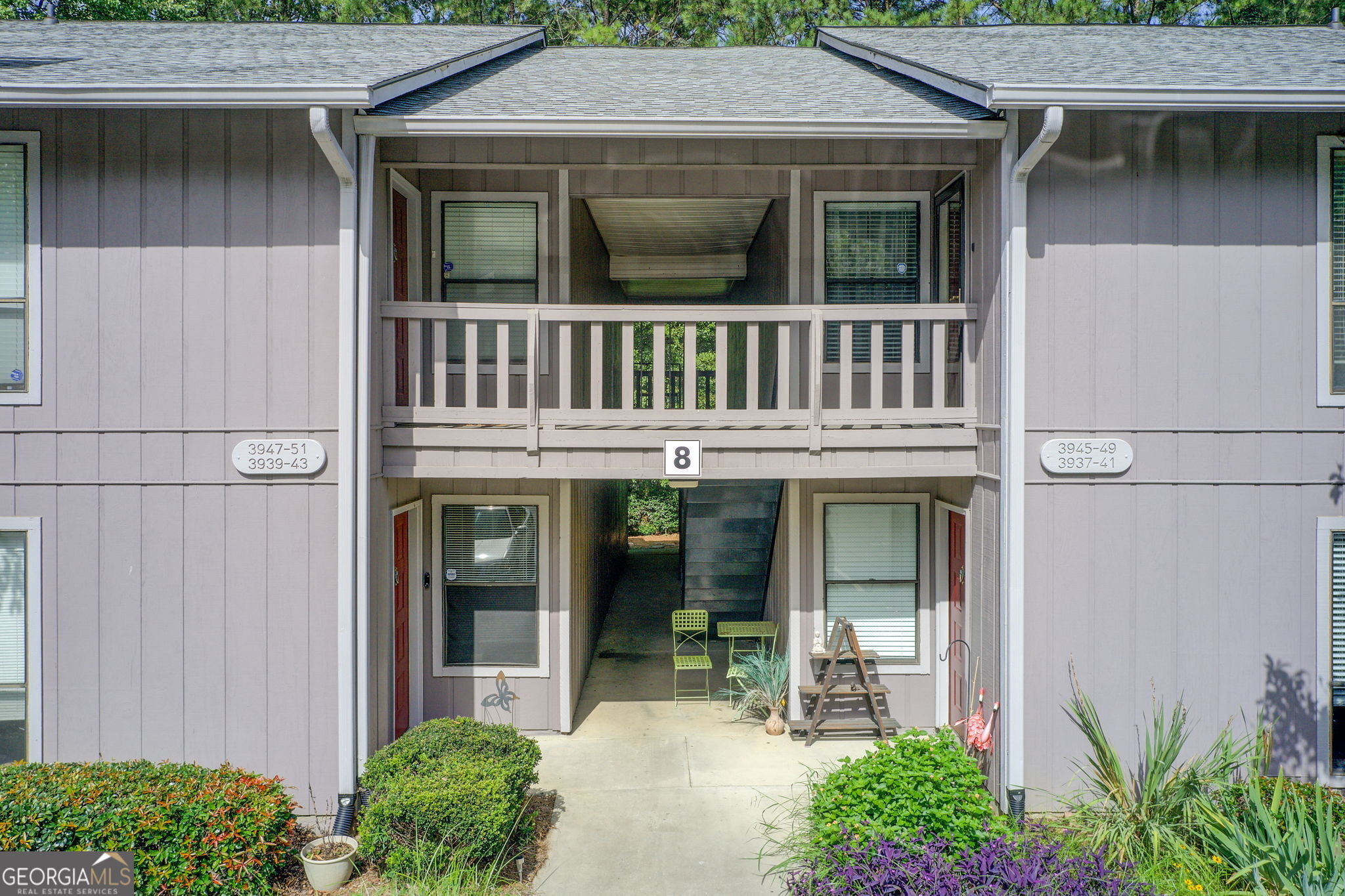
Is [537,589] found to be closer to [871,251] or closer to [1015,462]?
[1015,462]

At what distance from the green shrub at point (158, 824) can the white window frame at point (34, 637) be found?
0.68 m

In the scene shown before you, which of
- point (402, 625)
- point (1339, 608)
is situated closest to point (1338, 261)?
point (1339, 608)

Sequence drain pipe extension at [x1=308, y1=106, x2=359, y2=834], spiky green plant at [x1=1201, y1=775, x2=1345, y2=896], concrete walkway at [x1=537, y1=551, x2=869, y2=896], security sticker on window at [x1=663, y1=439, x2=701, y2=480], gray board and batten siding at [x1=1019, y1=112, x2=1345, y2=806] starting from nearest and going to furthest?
1. spiky green plant at [x1=1201, y1=775, x2=1345, y2=896]
2. concrete walkway at [x1=537, y1=551, x2=869, y2=896]
3. drain pipe extension at [x1=308, y1=106, x2=359, y2=834]
4. gray board and batten siding at [x1=1019, y1=112, x2=1345, y2=806]
5. security sticker on window at [x1=663, y1=439, x2=701, y2=480]

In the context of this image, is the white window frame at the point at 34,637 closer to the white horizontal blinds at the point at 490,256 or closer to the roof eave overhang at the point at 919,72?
the white horizontal blinds at the point at 490,256

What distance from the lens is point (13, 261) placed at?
16.1ft

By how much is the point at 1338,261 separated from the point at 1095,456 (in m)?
2.10

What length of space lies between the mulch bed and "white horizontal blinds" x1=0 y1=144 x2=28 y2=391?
354cm

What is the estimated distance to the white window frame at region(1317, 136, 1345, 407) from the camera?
→ 16.1ft

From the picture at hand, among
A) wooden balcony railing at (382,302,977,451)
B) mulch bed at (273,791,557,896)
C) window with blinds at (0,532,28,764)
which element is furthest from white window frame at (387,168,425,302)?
mulch bed at (273,791,557,896)

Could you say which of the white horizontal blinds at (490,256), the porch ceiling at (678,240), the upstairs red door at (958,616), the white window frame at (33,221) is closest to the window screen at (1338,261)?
the upstairs red door at (958,616)

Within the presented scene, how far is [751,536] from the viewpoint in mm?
8266

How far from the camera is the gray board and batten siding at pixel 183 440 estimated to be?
485 centimetres

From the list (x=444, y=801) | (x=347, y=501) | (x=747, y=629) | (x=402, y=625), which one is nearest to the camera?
(x=444, y=801)

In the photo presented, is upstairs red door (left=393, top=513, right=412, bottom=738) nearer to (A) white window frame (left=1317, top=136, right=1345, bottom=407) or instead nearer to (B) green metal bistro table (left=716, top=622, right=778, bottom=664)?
(B) green metal bistro table (left=716, top=622, right=778, bottom=664)
